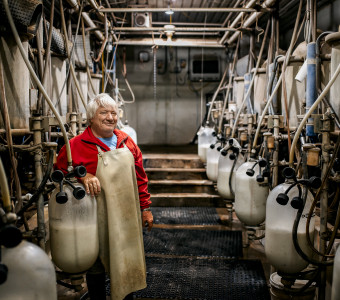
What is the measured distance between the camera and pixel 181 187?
6086 millimetres

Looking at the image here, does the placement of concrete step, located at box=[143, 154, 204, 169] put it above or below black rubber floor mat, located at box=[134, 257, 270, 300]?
above

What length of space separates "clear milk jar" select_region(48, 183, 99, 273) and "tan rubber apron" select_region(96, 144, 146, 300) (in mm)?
142

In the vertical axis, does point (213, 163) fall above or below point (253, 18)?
below

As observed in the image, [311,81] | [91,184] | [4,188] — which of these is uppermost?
[311,81]

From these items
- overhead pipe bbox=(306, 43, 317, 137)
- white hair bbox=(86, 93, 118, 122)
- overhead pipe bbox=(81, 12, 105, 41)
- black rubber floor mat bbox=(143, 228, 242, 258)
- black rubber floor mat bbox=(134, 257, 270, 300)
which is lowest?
black rubber floor mat bbox=(134, 257, 270, 300)

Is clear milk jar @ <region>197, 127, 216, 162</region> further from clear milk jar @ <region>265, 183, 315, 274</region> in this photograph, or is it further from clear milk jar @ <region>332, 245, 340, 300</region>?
clear milk jar @ <region>332, 245, 340, 300</region>

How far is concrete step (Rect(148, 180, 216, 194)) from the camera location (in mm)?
6005

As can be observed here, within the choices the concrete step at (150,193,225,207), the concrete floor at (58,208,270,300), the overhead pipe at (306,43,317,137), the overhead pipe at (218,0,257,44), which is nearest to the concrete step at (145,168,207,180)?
the concrete step at (150,193,225,207)

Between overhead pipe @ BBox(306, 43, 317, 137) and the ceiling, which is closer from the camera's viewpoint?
overhead pipe @ BBox(306, 43, 317, 137)

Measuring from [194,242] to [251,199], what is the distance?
1223 millimetres

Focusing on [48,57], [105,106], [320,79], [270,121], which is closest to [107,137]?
[105,106]

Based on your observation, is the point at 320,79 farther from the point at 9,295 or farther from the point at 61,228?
the point at 9,295

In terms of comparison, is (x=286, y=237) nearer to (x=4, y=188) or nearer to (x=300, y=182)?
(x=300, y=182)

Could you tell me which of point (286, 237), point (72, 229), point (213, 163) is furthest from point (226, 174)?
point (72, 229)
